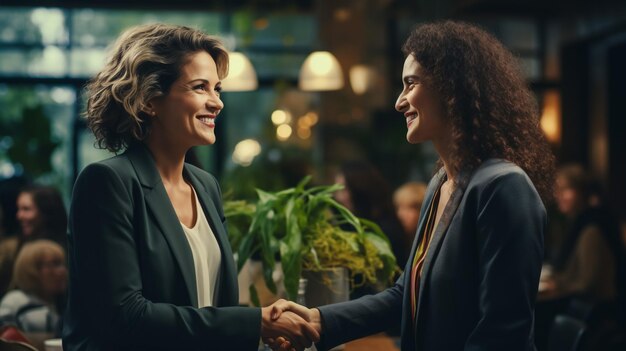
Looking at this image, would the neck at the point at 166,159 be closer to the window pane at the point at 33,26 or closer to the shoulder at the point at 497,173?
the shoulder at the point at 497,173

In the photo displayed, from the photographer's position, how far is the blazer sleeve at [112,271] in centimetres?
243

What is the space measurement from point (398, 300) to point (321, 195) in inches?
21.7

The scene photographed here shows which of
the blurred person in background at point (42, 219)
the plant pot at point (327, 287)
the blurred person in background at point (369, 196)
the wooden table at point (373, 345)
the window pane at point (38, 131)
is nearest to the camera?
the plant pot at point (327, 287)

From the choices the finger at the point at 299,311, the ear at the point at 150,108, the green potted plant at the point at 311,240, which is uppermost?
the ear at the point at 150,108

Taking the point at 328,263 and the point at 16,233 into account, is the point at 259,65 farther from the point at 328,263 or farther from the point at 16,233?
the point at 328,263

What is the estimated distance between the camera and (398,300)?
3014 mm

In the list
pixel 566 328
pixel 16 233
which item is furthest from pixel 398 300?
pixel 16 233

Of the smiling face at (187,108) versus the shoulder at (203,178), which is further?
the shoulder at (203,178)

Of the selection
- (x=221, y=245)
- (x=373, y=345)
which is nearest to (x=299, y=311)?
(x=221, y=245)

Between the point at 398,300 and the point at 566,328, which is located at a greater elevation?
the point at 398,300

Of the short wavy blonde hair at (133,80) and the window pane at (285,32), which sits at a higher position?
the window pane at (285,32)

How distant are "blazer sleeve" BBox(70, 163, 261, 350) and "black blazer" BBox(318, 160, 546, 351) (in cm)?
64

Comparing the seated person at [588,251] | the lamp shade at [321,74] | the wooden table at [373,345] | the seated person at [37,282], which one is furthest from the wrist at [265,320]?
the lamp shade at [321,74]

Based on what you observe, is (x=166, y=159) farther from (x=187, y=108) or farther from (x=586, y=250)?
(x=586, y=250)
